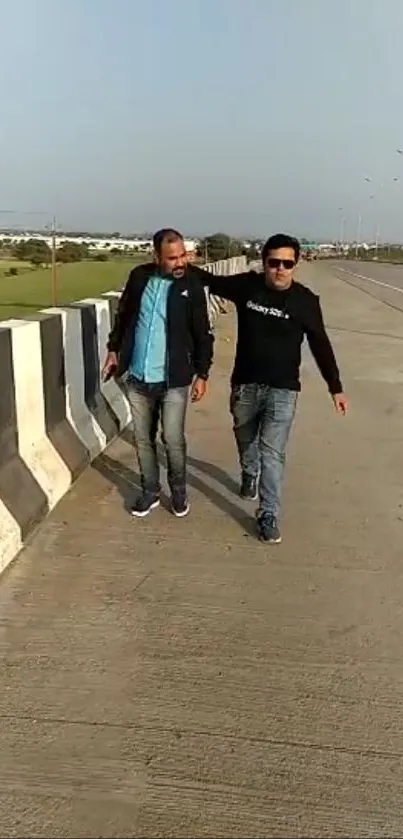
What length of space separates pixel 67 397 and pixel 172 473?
4.28 feet

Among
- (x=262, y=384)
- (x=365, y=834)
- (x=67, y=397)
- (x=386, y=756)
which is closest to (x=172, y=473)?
(x=262, y=384)

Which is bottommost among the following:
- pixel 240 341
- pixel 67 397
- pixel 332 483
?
pixel 332 483

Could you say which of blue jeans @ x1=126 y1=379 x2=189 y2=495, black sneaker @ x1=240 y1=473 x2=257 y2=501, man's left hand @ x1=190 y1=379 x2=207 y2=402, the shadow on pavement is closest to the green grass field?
the shadow on pavement

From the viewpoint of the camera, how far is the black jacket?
Result: 5.22 m

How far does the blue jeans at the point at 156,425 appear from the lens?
5406mm

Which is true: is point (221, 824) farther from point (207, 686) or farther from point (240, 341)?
point (240, 341)

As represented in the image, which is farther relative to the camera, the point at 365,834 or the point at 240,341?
the point at 240,341

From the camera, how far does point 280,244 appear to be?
16.6 feet

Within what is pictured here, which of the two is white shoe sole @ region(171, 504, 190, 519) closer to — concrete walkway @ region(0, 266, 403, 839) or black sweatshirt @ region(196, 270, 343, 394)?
concrete walkway @ region(0, 266, 403, 839)

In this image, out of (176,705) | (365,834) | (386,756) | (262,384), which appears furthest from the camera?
(262,384)

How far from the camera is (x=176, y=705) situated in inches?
134

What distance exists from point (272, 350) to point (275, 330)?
0.12 meters

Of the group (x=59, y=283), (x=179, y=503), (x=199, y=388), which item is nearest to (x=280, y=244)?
(x=199, y=388)

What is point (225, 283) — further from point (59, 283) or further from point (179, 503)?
point (59, 283)
